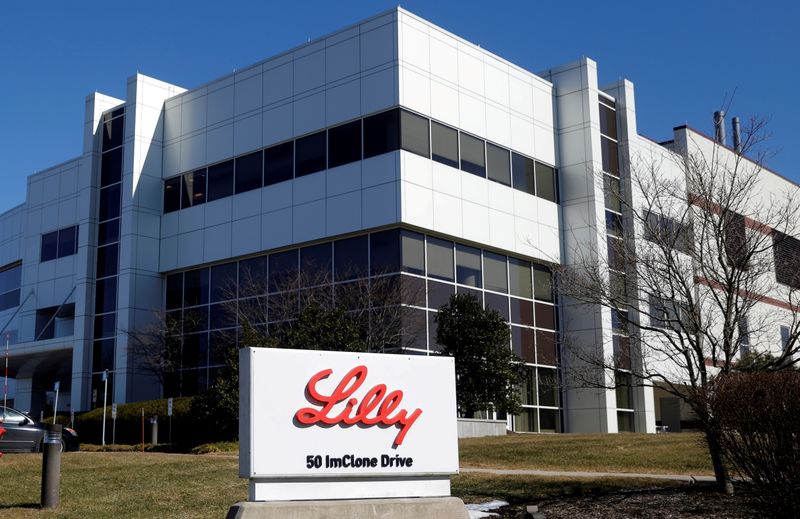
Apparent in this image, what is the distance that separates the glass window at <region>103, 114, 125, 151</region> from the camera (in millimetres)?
40375

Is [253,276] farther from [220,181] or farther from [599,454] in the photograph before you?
[599,454]

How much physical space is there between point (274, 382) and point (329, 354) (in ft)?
2.51

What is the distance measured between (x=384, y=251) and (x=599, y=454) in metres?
12.9

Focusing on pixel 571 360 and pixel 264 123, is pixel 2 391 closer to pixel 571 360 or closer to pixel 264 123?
pixel 264 123

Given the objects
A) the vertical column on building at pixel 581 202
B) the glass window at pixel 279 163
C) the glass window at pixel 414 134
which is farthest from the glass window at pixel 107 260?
Result: the vertical column on building at pixel 581 202

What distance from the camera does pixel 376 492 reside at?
10.8 metres

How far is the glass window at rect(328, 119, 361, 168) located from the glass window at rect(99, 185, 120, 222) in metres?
11.6

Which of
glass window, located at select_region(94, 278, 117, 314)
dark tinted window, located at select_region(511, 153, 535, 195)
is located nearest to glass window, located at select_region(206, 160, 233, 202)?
glass window, located at select_region(94, 278, 117, 314)

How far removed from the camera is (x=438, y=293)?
105 ft

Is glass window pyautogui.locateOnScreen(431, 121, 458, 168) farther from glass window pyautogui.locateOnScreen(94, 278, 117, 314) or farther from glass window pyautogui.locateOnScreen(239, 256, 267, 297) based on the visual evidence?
glass window pyautogui.locateOnScreen(94, 278, 117, 314)

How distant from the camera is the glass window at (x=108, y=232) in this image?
130 feet

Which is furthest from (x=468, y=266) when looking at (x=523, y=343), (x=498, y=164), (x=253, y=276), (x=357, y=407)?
(x=357, y=407)

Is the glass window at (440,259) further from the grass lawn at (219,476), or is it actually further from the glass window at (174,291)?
the glass window at (174,291)

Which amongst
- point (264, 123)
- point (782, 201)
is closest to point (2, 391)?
point (264, 123)
